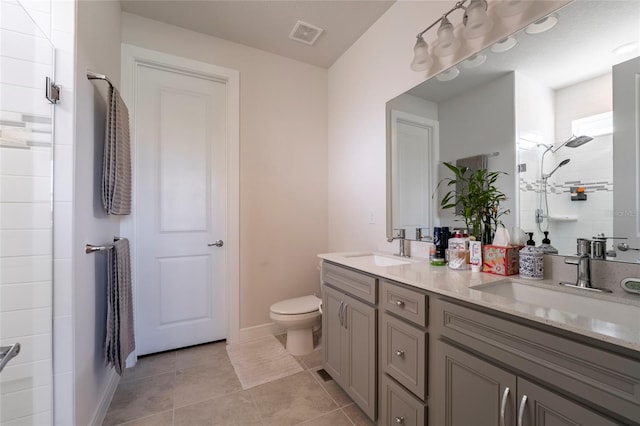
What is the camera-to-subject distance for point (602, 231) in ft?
3.40

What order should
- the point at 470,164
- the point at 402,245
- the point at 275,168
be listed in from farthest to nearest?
the point at 275,168 < the point at 402,245 < the point at 470,164

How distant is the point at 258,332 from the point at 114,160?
73.0 inches

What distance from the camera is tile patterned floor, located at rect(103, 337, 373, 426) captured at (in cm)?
153

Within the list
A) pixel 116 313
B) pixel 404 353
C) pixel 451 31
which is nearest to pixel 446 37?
pixel 451 31

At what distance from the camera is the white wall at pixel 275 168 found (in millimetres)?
2482

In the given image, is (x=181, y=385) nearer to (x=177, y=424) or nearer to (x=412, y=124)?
(x=177, y=424)

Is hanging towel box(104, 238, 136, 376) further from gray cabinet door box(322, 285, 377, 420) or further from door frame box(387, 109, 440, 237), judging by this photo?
door frame box(387, 109, 440, 237)

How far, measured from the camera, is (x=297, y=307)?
88.4 inches

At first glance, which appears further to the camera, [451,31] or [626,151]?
[451,31]

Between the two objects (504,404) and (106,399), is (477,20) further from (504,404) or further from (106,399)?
(106,399)

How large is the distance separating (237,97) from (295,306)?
197cm

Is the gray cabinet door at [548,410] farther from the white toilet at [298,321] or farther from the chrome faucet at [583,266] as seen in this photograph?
the white toilet at [298,321]

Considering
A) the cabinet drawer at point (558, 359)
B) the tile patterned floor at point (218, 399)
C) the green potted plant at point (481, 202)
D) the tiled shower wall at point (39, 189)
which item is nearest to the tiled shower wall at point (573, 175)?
the green potted plant at point (481, 202)

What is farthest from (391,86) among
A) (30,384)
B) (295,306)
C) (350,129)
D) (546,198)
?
(30,384)
